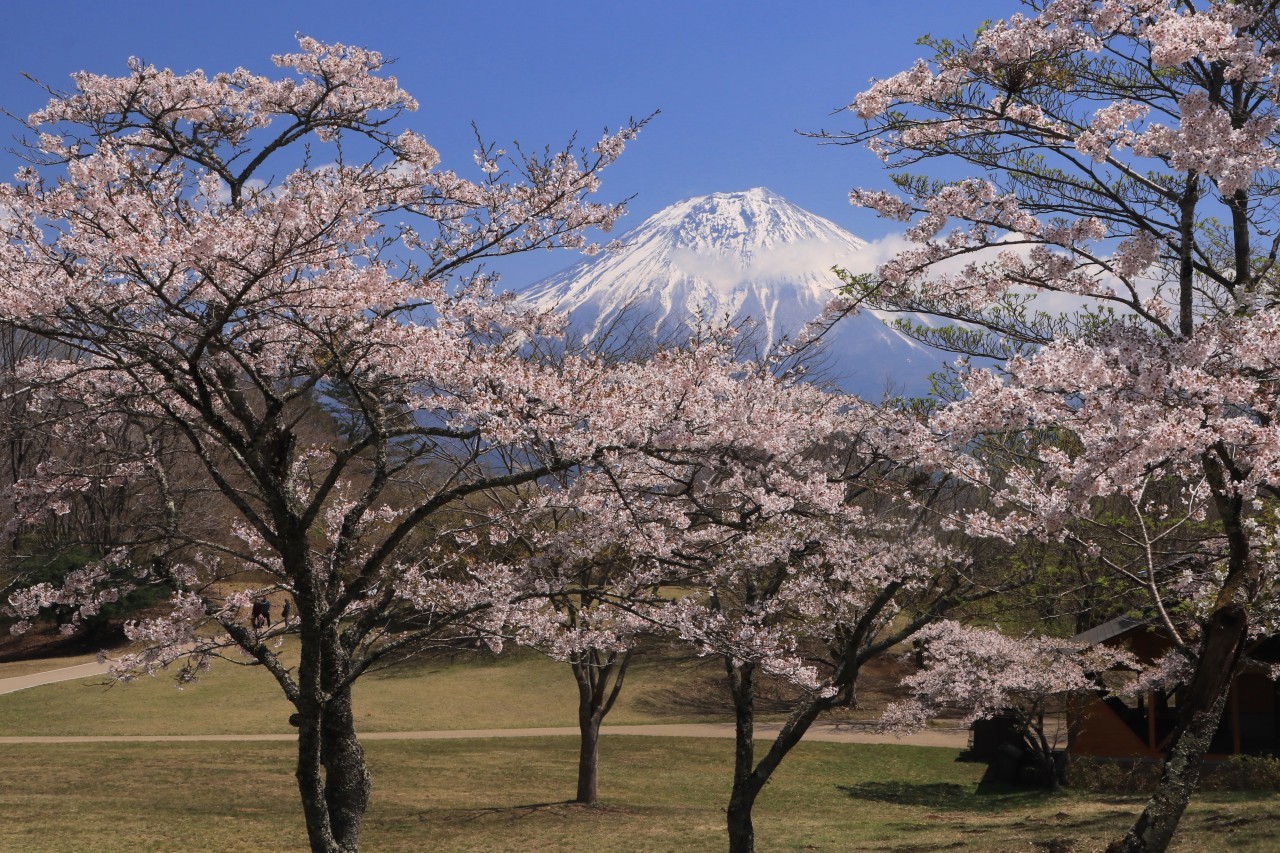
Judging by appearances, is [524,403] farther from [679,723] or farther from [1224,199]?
[679,723]

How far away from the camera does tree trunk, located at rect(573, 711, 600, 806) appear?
16281mm

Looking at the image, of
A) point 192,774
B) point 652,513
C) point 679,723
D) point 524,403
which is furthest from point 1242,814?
point 679,723

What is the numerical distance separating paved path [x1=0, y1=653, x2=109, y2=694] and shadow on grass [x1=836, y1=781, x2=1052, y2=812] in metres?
20.1

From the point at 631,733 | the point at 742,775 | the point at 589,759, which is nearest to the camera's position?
the point at 742,775

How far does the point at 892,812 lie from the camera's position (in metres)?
16.9

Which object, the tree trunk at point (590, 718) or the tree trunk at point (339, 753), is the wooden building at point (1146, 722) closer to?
the tree trunk at point (590, 718)

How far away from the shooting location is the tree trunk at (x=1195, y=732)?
582 cm

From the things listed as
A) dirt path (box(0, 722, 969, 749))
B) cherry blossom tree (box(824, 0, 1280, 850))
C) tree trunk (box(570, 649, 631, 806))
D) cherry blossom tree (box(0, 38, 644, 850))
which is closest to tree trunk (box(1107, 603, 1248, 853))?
cherry blossom tree (box(824, 0, 1280, 850))

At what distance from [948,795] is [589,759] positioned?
6.65m

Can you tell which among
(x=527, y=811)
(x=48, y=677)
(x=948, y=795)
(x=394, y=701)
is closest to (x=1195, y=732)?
(x=527, y=811)

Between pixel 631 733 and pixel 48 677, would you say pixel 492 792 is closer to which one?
pixel 631 733

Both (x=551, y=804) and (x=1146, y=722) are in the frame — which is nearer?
(x=551, y=804)

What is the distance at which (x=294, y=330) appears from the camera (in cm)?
630

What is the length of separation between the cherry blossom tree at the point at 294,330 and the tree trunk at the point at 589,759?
8.18 metres
